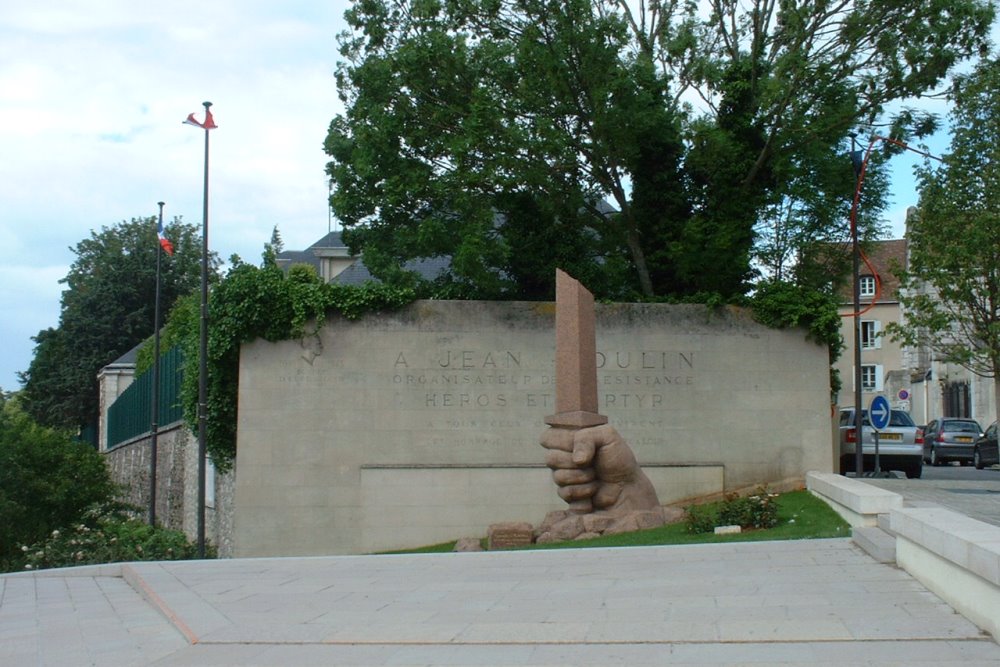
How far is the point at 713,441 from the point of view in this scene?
21016 mm

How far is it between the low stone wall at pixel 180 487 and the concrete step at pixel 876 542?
41.4 feet

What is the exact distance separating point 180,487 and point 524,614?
927 inches

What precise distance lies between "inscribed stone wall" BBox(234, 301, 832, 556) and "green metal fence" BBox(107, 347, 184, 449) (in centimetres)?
821

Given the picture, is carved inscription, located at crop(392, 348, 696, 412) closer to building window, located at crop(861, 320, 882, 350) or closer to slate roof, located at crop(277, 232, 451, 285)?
slate roof, located at crop(277, 232, 451, 285)

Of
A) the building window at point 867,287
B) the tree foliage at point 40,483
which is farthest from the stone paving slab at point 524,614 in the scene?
the building window at point 867,287

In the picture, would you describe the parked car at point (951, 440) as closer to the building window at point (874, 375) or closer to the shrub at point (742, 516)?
the building window at point (874, 375)

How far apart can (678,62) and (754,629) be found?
1673 centimetres

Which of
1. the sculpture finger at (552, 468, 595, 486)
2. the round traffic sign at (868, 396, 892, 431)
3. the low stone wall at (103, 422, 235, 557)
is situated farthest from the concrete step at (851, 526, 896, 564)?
the low stone wall at (103, 422, 235, 557)

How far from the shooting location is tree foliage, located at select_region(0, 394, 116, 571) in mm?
24219

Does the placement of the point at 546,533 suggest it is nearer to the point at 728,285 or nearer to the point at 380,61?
the point at 728,285

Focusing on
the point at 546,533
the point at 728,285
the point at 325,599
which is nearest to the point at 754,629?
the point at 325,599

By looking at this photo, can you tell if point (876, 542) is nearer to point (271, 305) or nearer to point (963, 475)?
point (271, 305)

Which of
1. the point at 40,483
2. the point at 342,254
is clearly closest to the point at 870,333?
the point at 342,254

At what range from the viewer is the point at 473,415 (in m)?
20.7
